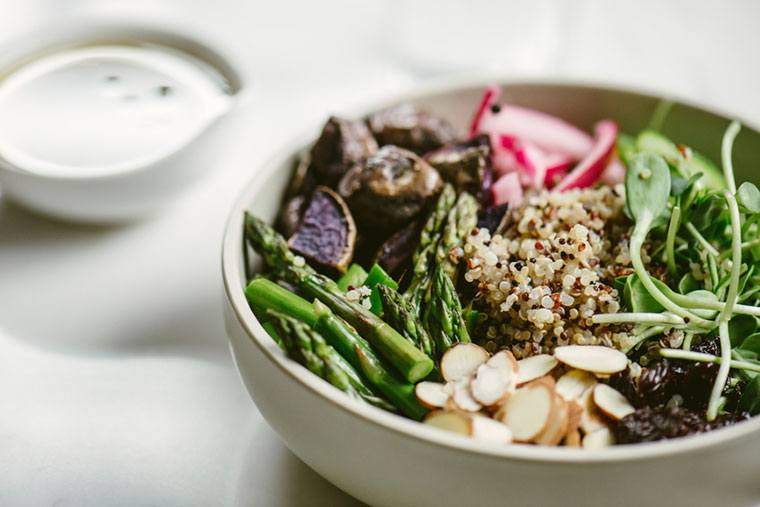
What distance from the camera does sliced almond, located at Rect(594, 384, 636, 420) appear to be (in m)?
1.14

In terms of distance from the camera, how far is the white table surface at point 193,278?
4.50 feet

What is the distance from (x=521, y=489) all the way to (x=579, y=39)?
1696 millimetres

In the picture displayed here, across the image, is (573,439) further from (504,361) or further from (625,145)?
(625,145)

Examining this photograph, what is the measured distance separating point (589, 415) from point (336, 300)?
0.41 metres

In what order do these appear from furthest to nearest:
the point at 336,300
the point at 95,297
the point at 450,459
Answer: the point at 95,297
the point at 336,300
the point at 450,459

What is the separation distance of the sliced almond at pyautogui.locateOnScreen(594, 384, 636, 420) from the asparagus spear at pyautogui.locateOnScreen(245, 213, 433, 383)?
230 millimetres

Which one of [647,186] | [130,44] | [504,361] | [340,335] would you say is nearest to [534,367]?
[504,361]

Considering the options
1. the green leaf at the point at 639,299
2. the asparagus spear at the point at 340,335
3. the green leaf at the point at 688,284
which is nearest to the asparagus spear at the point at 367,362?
the asparagus spear at the point at 340,335

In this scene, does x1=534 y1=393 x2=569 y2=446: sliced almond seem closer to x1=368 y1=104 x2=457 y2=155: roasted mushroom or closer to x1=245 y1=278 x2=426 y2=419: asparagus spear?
x1=245 y1=278 x2=426 y2=419: asparagus spear

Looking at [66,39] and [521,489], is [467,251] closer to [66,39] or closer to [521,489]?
[521,489]

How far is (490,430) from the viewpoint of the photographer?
1.07 metres

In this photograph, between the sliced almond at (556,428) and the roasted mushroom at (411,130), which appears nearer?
the sliced almond at (556,428)

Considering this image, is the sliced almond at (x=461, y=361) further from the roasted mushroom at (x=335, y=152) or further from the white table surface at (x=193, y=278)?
the roasted mushroom at (x=335, y=152)

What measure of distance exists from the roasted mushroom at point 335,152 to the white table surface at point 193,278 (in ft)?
0.79
